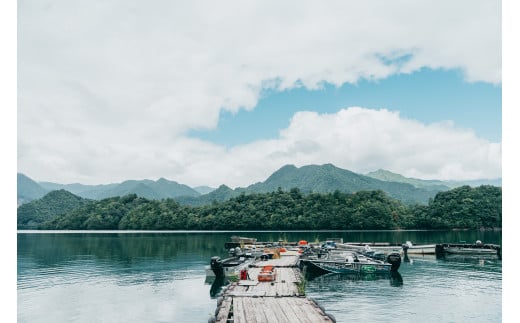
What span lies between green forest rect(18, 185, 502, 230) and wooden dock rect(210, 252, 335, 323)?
120 metres

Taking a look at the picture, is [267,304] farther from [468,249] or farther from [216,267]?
[468,249]

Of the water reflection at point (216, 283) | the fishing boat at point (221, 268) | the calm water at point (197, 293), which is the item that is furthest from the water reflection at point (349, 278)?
the water reflection at point (216, 283)

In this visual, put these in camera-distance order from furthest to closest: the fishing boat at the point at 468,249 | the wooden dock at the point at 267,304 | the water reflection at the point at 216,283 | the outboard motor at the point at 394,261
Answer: the fishing boat at the point at 468,249 < the outboard motor at the point at 394,261 < the water reflection at the point at 216,283 < the wooden dock at the point at 267,304

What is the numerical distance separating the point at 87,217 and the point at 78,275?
147m

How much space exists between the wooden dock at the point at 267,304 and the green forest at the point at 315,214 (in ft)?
395

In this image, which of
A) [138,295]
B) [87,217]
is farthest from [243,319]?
[87,217]

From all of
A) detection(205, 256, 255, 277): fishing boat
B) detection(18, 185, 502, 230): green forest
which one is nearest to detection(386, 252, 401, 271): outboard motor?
detection(205, 256, 255, 277): fishing boat

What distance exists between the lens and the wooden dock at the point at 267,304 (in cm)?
2127

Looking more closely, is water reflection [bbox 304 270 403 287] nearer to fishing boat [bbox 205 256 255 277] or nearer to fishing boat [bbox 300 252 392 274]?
fishing boat [bbox 300 252 392 274]

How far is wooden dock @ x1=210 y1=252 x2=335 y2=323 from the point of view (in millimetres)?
21266

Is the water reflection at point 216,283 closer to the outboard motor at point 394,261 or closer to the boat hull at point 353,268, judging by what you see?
the boat hull at point 353,268
